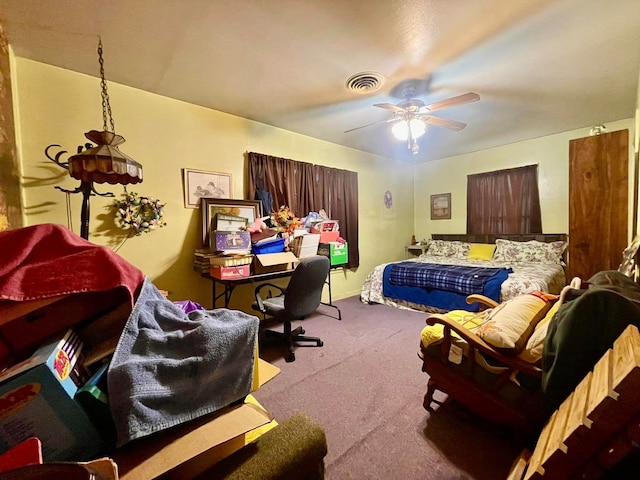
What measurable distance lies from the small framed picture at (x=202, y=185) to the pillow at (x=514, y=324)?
2670mm

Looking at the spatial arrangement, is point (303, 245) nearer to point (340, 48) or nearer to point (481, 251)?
point (340, 48)

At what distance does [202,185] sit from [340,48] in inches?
72.3

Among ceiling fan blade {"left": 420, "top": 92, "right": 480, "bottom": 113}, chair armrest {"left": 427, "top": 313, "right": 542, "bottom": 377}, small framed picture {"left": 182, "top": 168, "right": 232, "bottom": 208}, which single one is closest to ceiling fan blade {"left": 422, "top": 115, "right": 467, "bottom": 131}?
ceiling fan blade {"left": 420, "top": 92, "right": 480, "bottom": 113}

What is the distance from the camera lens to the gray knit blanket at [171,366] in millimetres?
585

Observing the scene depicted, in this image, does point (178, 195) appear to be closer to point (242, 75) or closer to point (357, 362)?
point (242, 75)

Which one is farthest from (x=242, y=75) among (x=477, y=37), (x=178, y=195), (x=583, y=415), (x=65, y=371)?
(x=583, y=415)

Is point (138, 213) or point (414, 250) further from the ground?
point (138, 213)

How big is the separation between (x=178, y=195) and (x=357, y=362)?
2334 millimetres

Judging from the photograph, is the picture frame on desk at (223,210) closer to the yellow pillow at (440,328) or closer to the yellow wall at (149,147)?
the yellow wall at (149,147)

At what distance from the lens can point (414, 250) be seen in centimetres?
534

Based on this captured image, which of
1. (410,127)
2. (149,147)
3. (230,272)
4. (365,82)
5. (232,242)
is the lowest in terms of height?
(230,272)

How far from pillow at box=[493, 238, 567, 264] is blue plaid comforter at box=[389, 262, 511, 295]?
0.87 metres

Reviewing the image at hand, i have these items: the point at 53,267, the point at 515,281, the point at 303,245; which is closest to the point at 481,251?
the point at 515,281

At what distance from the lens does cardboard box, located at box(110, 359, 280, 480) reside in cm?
59
